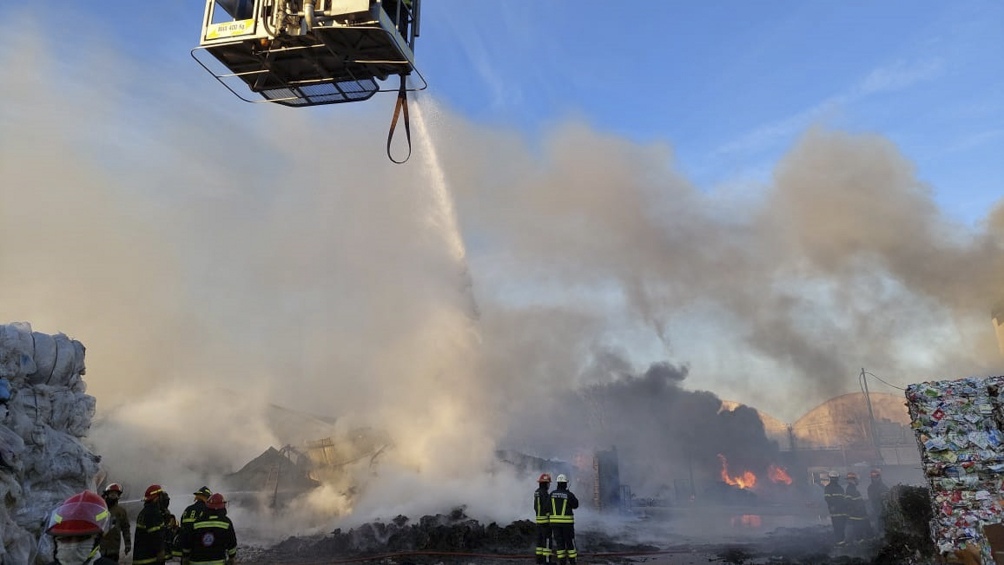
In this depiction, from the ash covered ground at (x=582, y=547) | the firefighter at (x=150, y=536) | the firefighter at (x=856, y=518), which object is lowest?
the ash covered ground at (x=582, y=547)

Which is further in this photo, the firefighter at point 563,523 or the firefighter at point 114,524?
the firefighter at point 563,523

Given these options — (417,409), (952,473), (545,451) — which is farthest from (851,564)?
(545,451)

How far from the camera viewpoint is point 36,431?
785 cm

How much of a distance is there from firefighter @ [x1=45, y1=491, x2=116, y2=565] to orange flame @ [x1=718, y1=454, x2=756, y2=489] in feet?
120

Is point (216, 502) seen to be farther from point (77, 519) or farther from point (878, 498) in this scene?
point (878, 498)

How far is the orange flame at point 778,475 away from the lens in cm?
3492

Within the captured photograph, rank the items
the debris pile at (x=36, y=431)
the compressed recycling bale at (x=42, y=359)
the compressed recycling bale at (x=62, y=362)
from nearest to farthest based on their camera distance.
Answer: the debris pile at (x=36, y=431)
the compressed recycling bale at (x=42, y=359)
the compressed recycling bale at (x=62, y=362)

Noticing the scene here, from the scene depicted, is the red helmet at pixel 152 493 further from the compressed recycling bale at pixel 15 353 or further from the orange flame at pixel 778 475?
the orange flame at pixel 778 475

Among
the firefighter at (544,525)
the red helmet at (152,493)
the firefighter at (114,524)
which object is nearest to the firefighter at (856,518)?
the firefighter at (544,525)

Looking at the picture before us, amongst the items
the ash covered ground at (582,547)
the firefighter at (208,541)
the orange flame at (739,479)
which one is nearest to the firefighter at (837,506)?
the ash covered ground at (582,547)

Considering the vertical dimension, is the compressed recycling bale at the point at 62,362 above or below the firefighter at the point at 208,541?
above

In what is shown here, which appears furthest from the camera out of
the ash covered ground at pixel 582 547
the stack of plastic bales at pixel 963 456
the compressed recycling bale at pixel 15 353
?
the ash covered ground at pixel 582 547

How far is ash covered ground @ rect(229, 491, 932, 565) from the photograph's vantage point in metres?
11.9

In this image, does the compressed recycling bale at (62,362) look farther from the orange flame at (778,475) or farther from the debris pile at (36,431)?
the orange flame at (778,475)
